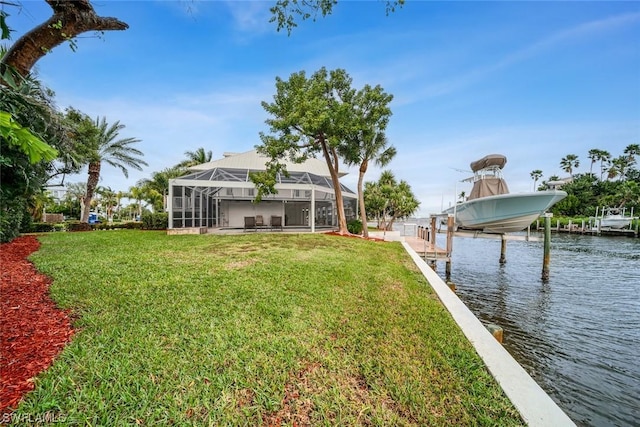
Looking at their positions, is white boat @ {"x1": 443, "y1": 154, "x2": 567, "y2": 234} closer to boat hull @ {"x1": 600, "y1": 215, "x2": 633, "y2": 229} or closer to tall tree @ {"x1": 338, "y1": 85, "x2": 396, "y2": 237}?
tall tree @ {"x1": 338, "y1": 85, "x2": 396, "y2": 237}

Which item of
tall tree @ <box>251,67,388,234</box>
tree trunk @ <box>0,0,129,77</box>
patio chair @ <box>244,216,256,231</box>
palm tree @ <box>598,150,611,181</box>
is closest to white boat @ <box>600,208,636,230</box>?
palm tree @ <box>598,150,611,181</box>

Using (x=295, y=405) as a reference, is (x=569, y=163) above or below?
above

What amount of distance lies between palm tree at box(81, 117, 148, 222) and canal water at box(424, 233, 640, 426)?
26.5 m

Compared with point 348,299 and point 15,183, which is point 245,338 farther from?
point 15,183

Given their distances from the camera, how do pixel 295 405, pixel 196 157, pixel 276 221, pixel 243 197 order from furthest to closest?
1. pixel 196 157
2. pixel 243 197
3. pixel 276 221
4. pixel 295 405

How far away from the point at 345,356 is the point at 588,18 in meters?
13.7

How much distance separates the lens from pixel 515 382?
2918 mm

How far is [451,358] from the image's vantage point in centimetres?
338

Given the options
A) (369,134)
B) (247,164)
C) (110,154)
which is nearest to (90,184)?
(110,154)

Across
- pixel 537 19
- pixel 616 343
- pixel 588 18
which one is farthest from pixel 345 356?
pixel 588 18

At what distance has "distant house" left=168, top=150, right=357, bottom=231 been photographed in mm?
15992

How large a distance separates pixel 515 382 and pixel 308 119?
1290cm

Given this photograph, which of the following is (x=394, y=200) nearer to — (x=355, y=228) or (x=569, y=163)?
(x=355, y=228)

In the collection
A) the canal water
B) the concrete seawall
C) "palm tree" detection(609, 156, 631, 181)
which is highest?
"palm tree" detection(609, 156, 631, 181)
